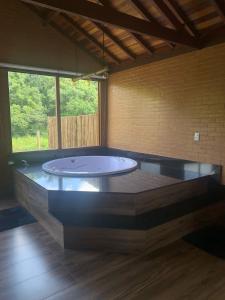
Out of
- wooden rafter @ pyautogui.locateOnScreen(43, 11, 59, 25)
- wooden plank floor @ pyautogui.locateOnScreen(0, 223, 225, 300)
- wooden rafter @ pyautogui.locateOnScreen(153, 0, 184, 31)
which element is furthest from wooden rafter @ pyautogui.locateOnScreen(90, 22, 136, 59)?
wooden plank floor @ pyautogui.locateOnScreen(0, 223, 225, 300)

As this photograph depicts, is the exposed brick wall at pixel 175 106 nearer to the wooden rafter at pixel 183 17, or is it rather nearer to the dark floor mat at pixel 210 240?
the wooden rafter at pixel 183 17

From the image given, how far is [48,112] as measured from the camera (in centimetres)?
419

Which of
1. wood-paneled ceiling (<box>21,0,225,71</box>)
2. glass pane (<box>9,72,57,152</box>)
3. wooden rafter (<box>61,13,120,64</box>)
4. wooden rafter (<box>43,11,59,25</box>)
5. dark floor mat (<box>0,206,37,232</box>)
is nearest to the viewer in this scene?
wood-paneled ceiling (<box>21,0,225,71</box>)

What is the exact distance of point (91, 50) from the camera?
4.35m

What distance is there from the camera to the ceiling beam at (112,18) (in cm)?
225

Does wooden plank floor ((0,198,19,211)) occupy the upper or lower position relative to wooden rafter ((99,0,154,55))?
lower

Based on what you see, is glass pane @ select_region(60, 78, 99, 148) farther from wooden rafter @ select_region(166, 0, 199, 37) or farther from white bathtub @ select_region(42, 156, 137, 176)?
wooden rafter @ select_region(166, 0, 199, 37)

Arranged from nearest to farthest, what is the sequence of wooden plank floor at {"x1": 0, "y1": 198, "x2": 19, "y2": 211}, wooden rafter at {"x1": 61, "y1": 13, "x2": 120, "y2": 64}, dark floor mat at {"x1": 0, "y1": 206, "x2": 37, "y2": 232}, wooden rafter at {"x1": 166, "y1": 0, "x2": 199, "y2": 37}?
wooden rafter at {"x1": 166, "y1": 0, "x2": 199, "y2": 37}
dark floor mat at {"x1": 0, "y1": 206, "x2": 37, "y2": 232}
wooden plank floor at {"x1": 0, "y1": 198, "x2": 19, "y2": 211}
wooden rafter at {"x1": 61, "y1": 13, "x2": 120, "y2": 64}

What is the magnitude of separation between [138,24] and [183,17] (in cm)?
60

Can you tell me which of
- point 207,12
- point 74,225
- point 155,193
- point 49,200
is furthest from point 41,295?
point 207,12

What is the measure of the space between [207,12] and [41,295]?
3231 mm

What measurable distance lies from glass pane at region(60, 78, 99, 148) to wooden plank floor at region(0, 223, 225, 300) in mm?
2375

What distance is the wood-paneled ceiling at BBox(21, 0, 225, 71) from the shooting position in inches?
96.5

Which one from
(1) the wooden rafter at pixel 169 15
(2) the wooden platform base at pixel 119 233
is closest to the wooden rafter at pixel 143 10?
(1) the wooden rafter at pixel 169 15
